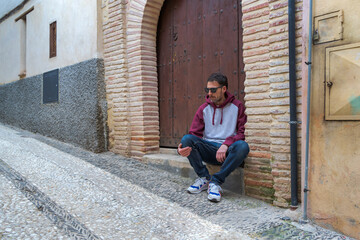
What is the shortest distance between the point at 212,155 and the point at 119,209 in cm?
115

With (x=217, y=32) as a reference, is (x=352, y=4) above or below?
below

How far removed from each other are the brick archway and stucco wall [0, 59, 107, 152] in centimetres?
67

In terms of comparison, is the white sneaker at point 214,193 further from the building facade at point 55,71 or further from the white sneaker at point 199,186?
the building facade at point 55,71

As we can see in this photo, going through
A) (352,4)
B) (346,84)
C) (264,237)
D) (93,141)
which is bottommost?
(264,237)

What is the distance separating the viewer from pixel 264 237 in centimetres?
222

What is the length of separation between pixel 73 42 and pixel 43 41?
71.7 inches

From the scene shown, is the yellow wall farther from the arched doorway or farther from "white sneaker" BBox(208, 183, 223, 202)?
the arched doorway

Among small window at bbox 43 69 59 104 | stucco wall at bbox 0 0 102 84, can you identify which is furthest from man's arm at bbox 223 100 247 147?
small window at bbox 43 69 59 104

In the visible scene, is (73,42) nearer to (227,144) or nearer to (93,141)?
(93,141)

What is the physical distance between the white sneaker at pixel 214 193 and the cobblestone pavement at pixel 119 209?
52 mm

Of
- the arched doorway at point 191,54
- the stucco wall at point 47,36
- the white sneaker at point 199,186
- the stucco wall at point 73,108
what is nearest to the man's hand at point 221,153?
the white sneaker at point 199,186

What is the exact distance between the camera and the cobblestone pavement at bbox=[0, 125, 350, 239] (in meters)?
2.24

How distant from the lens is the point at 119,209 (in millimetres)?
2695

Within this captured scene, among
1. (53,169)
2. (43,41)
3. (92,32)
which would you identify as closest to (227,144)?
(53,169)
